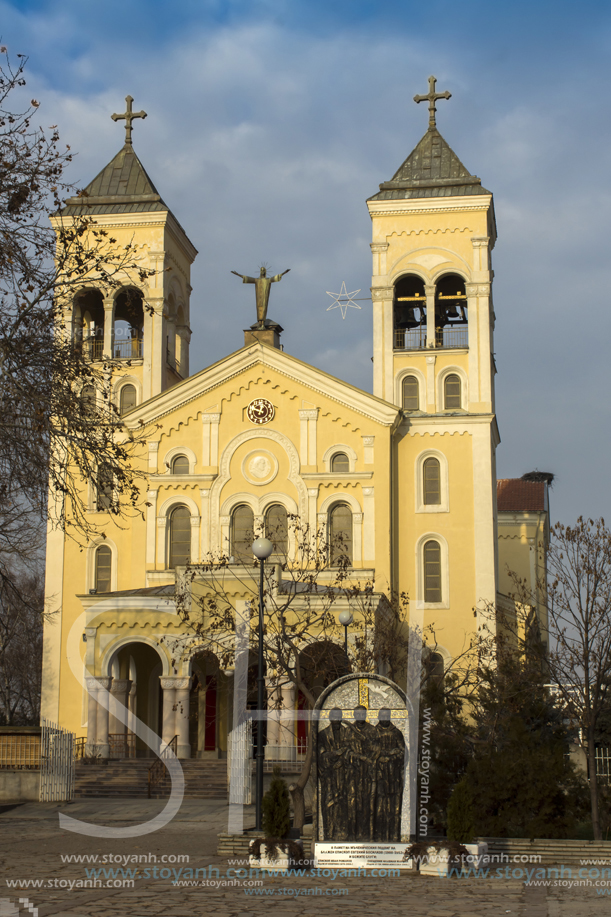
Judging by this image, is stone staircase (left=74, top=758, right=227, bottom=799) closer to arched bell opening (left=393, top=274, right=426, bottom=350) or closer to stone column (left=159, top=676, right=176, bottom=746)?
stone column (left=159, top=676, right=176, bottom=746)

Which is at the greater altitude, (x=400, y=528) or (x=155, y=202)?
(x=155, y=202)

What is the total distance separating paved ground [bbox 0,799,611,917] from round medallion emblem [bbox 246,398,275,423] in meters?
18.6

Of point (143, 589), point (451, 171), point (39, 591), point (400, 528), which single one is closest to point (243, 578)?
point (143, 589)

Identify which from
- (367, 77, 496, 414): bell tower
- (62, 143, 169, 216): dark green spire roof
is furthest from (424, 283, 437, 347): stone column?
(62, 143, 169, 216): dark green spire roof

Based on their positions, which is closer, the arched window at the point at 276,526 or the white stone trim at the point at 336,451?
the arched window at the point at 276,526

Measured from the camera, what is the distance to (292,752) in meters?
29.5

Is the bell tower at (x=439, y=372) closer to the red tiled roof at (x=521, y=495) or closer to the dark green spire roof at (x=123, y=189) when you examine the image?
the dark green spire roof at (x=123, y=189)

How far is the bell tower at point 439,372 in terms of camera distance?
35688mm

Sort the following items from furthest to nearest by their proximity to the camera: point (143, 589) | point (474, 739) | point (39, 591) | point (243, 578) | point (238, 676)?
point (39, 591) → point (143, 589) → point (243, 578) → point (238, 676) → point (474, 739)

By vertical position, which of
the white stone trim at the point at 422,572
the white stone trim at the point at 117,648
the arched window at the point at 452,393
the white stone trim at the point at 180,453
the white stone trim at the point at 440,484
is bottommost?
the white stone trim at the point at 117,648

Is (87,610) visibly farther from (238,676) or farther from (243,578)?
(238,676)

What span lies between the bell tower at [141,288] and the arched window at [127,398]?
0.03 m

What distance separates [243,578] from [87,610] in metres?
4.88

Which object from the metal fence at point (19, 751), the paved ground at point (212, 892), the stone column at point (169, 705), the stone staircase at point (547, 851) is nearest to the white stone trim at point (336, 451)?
the stone column at point (169, 705)
